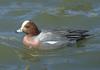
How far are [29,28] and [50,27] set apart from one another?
133 centimetres

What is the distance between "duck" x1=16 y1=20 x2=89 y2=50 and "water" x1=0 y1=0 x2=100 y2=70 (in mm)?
158

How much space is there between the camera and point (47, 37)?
12359mm

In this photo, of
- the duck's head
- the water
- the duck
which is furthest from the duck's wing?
the duck's head

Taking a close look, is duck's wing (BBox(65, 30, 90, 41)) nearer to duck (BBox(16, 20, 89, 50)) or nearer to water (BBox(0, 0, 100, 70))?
duck (BBox(16, 20, 89, 50))

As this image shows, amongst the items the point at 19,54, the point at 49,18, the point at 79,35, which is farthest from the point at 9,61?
the point at 49,18

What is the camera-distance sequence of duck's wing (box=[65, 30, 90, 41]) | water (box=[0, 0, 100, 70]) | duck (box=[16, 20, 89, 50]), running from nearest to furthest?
water (box=[0, 0, 100, 70]) → duck (box=[16, 20, 89, 50]) → duck's wing (box=[65, 30, 90, 41])

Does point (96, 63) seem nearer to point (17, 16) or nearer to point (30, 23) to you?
point (30, 23)

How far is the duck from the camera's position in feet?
40.5

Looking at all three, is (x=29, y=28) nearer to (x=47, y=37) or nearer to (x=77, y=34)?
(x=47, y=37)

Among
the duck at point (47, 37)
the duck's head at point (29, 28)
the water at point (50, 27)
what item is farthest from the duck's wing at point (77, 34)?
the duck's head at point (29, 28)

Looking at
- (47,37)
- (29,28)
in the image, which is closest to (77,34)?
(47,37)

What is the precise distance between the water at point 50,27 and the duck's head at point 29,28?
0.47 metres

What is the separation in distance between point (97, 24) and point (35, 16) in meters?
1.97

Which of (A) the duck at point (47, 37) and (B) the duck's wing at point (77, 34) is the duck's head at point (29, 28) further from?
(B) the duck's wing at point (77, 34)
